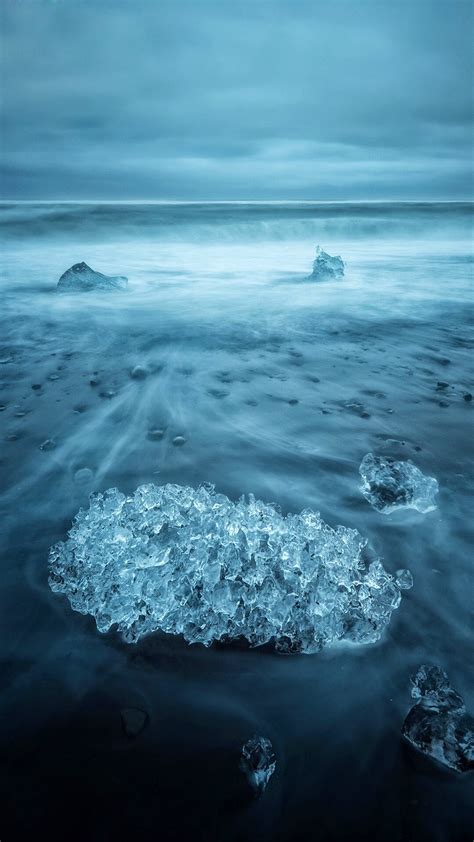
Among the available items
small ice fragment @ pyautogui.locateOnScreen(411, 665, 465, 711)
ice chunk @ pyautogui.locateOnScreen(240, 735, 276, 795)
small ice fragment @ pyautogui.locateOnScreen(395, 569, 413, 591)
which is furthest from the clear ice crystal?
ice chunk @ pyautogui.locateOnScreen(240, 735, 276, 795)

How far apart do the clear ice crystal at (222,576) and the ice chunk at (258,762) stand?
328 millimetres

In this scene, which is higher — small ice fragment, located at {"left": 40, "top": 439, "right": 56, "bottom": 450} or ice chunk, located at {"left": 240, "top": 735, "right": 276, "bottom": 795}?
small ice fragment, located at {"left": 40, "top": 439, "right": 56, "bottom": 450}

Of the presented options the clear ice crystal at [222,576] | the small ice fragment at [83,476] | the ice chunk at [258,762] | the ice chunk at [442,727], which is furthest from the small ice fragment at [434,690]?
the small ice fragment at [83,476]

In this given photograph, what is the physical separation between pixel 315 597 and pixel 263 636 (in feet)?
0.82

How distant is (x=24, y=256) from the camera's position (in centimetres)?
1477

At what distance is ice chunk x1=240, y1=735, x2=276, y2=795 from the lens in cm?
135

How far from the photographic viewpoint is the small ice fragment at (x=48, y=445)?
300cm

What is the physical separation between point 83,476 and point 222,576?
1.34m

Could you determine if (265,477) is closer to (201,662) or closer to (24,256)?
(201,662)

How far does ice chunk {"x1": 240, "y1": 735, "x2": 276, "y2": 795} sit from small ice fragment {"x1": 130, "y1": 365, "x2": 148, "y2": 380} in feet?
11.4

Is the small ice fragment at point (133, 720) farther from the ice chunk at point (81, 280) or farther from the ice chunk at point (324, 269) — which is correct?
the ice chunk at point (324, 269)

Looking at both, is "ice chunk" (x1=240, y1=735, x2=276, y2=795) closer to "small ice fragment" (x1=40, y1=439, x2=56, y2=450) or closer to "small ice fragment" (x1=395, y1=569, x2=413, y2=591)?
"small ice fragment" (x1=395, y1=569, x2=413, y2=591)

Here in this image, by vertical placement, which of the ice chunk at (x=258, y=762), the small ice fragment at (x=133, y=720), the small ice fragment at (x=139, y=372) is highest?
the small ice fragment at (x=139, y=372)

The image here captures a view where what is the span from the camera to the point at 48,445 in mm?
3033
